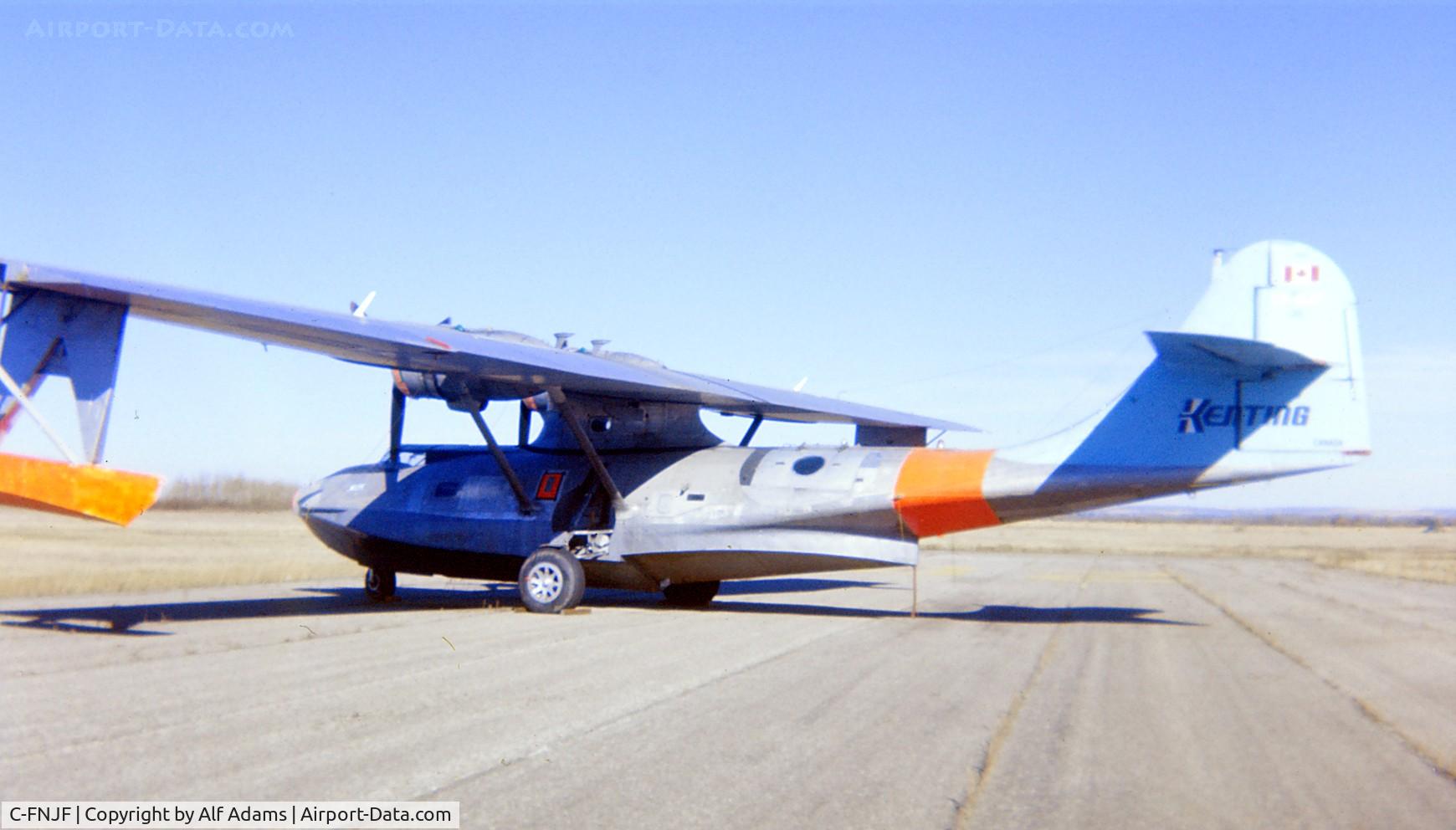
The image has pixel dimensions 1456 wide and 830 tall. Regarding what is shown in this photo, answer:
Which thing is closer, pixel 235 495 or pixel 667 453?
pixel 667 453

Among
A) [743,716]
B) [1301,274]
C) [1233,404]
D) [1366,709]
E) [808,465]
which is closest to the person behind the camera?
[743,716]

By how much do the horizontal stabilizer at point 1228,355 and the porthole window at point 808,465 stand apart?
17.7 ft

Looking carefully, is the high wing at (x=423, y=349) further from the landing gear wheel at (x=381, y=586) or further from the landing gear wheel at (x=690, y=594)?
the landing gear wheel at (x=381, y=586)

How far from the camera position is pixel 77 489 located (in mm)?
13219

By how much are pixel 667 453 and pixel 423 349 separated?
18.7 ft

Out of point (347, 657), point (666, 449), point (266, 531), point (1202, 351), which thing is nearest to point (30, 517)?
point (266, 531)

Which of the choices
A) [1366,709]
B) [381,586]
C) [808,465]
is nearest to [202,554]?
[381,586]

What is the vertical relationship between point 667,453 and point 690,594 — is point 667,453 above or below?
above

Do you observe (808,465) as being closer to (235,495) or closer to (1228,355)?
(1228,355)

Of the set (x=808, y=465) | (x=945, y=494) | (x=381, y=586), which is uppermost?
(x=808, y=465)

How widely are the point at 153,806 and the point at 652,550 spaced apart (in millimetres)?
12811

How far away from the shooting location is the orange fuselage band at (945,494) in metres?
16.6

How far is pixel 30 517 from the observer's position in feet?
201

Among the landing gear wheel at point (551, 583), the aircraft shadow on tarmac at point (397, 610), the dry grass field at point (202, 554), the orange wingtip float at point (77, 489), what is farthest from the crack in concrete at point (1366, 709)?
the dry grass field at point (202, 554)
